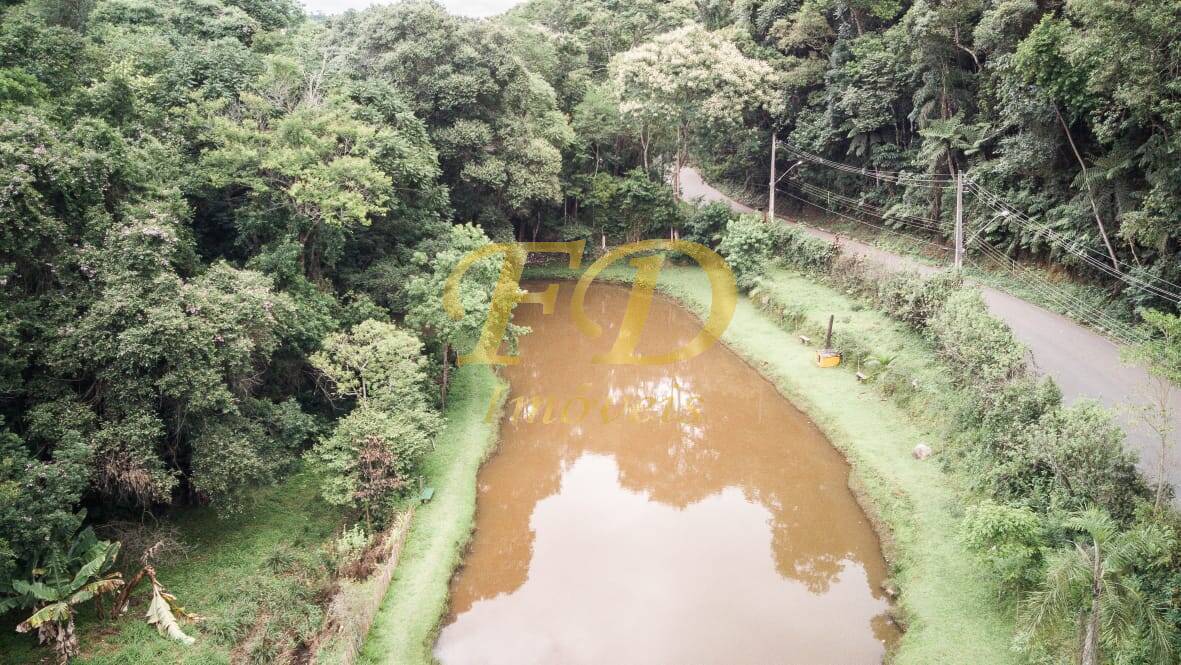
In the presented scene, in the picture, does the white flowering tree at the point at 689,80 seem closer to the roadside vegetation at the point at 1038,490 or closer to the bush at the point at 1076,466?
the roadside vegetation at the point at 1038,490

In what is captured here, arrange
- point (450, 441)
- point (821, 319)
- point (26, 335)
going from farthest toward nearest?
point (821, 319) < point (450, 441) < point (26, 335)

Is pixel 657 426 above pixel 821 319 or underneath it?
underneath

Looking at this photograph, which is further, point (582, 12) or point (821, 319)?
point (582, 12)

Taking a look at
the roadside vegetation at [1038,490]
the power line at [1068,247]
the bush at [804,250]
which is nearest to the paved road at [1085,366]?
the roadside vegetation at [1038,490]

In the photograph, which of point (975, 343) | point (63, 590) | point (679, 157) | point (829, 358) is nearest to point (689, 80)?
point (679, 157)

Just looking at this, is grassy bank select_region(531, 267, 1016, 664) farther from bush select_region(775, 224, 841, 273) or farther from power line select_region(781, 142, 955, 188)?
power line select_region(781, 142, 955, 188)

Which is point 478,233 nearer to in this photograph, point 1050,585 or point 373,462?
point 373,462

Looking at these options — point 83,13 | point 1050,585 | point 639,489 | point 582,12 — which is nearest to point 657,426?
point 639,489
